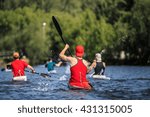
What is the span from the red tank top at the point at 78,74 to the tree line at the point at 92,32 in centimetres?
4977

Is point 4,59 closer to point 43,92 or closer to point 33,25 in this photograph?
point 33,25

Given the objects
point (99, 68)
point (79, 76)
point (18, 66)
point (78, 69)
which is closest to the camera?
point (78, 69)

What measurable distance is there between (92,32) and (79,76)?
58.3 metres

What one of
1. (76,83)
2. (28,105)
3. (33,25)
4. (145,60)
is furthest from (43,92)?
(33,25)

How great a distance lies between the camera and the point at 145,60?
75125 mm

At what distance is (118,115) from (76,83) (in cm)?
753

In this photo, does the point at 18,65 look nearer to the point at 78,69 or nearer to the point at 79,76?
the point at 79,76

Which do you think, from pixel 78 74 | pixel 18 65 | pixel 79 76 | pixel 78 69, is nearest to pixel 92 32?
pixel 18 65

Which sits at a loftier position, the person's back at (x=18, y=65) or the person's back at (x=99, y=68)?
the person's back at (x=18, y=65)

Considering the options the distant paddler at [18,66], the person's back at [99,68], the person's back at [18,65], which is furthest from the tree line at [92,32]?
the person's back at [18,65]

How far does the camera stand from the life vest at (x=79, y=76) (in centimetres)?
2214

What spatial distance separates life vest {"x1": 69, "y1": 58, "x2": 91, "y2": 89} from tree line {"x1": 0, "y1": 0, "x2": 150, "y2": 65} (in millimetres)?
49680

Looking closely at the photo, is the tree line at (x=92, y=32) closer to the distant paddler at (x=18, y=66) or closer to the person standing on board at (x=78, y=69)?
the distant paddler at (x=18, y=66)

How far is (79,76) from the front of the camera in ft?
73.9
